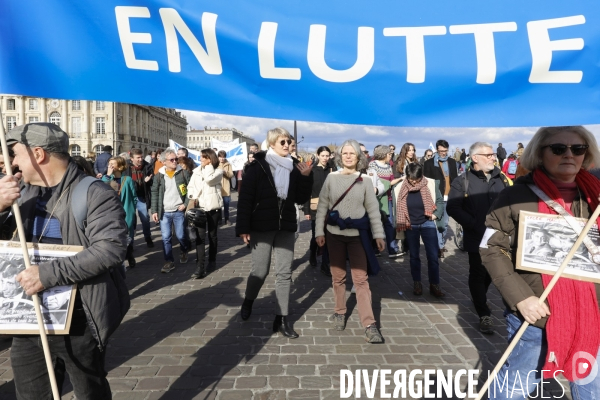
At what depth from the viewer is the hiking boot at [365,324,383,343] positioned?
3945mm

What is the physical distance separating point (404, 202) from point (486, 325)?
1985mm

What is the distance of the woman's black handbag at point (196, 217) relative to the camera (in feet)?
21.6

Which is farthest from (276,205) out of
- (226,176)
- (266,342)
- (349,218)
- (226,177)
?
(226,177)

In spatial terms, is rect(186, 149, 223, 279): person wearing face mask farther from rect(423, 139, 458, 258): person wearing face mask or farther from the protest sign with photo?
the protest sign with photo

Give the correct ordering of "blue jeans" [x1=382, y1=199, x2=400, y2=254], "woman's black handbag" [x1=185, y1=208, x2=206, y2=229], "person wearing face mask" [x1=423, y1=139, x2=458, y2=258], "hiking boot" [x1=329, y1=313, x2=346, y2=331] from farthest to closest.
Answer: "blue jeans" [x1=382, y1=199, x2=400, y2=254] < "person wearing face mask" [x1=423, y1=139, x2=458, y2=258] < "woman's black handbag" [x1=185, y1=208, x2=206, y2=229] < "hiking boot" [x1=329, y1=313, x2=346, y2=331]

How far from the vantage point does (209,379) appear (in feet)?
10.7

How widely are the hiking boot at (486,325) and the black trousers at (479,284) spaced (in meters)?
0.08

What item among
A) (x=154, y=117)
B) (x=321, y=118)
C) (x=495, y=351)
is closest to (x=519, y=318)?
(x=321, y=118)

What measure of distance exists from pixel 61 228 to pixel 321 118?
1435 millimetres

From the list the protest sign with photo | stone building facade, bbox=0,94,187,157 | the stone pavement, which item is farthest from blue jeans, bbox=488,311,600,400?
stone building facade, bbox=0,94,187,157

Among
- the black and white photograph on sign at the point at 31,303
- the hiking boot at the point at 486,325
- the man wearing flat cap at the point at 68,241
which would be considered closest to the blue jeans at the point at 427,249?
the hiking boot at the point at 486,325

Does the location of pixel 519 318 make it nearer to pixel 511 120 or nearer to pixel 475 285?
pixel 511 120

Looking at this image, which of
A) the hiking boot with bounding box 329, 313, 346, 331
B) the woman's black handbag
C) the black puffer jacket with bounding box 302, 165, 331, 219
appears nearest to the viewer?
the hiking boot with bounding box 329, 313, 346, 331

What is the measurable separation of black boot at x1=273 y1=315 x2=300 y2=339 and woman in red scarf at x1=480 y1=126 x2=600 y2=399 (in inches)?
86.0
